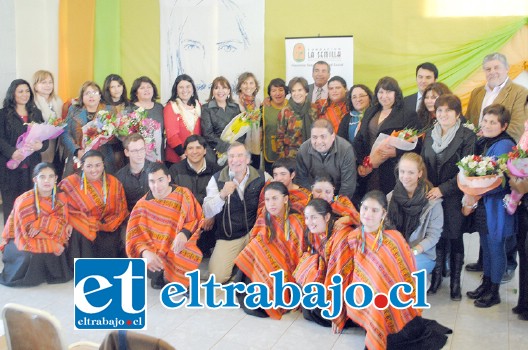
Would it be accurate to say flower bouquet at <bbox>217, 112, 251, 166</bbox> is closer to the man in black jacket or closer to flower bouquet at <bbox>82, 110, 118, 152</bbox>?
the man in black jacket

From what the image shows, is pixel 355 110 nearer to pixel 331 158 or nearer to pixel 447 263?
pixel 331 158

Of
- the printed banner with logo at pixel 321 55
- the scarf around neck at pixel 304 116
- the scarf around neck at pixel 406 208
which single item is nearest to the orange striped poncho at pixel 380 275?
the scarf around neck at pixel 406 208

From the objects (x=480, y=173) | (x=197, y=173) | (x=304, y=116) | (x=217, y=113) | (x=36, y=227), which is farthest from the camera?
(x=217, y=113)

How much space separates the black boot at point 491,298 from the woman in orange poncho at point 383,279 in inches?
19.9

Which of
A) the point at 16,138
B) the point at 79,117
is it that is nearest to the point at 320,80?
the point at 79,117

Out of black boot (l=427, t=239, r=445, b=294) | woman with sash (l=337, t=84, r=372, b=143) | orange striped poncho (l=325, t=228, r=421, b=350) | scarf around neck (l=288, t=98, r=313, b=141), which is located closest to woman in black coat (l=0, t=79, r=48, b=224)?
scarf around neck (l=288, t=98, r=313, b=141)

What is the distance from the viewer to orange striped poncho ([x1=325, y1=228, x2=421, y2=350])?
3.60m

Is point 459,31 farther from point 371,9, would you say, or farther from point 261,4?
point 261,4

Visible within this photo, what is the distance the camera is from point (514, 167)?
149 inches

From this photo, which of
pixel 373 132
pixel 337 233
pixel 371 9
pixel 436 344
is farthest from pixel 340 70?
pixel 436 344

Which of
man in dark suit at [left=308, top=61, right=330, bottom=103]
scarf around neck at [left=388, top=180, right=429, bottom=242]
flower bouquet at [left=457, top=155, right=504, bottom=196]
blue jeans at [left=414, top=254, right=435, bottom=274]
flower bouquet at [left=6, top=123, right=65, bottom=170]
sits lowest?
blue jeans at [left=414, top=254, right=435, bottom=274]

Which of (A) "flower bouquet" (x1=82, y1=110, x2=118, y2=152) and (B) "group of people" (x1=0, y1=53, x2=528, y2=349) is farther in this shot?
(A) "flower bouquet" (x1=82, y1=110, x2=118, y2=152)

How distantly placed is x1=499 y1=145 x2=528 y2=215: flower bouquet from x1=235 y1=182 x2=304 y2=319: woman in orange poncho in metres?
1.30

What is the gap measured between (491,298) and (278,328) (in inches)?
55.6
